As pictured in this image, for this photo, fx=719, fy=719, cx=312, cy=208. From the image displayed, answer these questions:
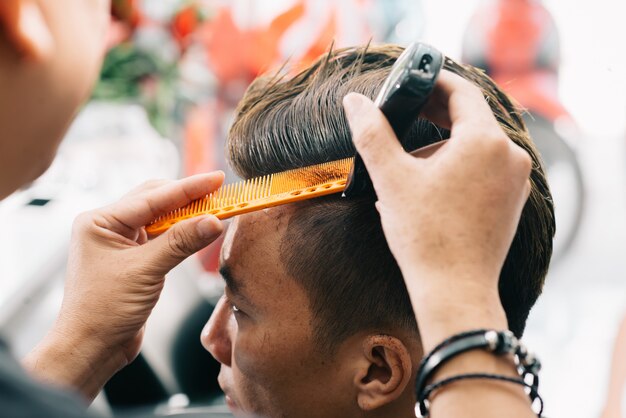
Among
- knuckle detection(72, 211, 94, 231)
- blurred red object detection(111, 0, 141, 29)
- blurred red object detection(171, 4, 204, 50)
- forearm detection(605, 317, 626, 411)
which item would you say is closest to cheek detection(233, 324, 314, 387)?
knuckle detection(72, 211, 94, 231)

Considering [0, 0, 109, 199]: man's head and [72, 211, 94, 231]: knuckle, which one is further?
[72, 211, 94, 231]: knuckle

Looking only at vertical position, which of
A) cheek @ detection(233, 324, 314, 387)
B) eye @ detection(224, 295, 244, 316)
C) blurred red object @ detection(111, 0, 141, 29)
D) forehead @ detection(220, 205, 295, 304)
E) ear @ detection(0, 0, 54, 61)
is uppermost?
ear @ detection(0, 0, 54, 61)

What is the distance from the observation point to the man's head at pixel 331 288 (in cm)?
98

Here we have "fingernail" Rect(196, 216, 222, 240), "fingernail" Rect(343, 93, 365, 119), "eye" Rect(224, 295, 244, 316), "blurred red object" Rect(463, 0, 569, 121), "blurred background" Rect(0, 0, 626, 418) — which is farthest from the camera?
"blurred red object" Rect(463, 0, 569, 121)

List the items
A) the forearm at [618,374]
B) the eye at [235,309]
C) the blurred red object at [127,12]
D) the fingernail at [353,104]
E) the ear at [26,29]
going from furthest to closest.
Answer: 1. the blurred red object at [127,12]
2. the forearm at [618,374]
3. the eye at [235,309]
4. the fingernail at [353,104]
5. the ear at [26,29]

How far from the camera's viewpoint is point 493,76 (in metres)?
3.51

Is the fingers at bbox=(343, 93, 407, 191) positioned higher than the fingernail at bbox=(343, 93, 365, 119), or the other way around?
the fingernail at bbox=(343, 93, 365, 119)

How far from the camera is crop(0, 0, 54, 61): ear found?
54cm

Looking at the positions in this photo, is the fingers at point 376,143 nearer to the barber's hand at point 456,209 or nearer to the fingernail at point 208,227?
the barber's hand at point 456,209

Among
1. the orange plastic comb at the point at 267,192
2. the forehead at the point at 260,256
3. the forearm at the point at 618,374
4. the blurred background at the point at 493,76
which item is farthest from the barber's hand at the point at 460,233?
the blurred background at the point at 493,76

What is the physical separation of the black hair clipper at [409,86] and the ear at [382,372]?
326mm

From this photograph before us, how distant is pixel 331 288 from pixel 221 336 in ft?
0.70

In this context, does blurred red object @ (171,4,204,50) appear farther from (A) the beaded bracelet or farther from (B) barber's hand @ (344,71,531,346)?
(A) the beaded bracelet

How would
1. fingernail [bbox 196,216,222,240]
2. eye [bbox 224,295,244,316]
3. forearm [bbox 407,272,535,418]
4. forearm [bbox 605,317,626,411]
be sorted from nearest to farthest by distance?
forearm [bbox 407,272,535,418]
fingernail [bbox 196,216,222,240]
eye [bbox 224,295,244,316]
forearm [bbox 605,317,626,411]
